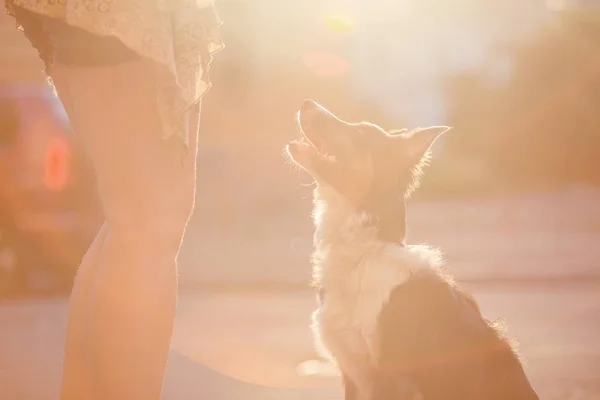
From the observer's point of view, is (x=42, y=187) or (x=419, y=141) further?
(x=42, y=187)

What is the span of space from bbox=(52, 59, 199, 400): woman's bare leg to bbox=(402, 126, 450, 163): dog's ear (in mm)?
1406

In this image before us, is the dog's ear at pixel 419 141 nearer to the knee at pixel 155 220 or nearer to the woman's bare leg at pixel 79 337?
the knee at pixel 155 220

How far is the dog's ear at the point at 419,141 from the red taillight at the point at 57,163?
20.2ft

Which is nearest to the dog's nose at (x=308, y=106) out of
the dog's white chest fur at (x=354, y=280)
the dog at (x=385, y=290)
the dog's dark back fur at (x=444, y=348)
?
the dog at (x=385, y=290)

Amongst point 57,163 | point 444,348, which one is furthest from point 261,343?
point 57,163

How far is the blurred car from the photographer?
8.54 metres

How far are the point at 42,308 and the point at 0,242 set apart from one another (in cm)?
207

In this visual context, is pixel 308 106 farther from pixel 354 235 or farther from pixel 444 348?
pixel 444 348

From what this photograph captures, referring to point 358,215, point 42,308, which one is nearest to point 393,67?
point 42,308

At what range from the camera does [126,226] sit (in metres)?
2.29

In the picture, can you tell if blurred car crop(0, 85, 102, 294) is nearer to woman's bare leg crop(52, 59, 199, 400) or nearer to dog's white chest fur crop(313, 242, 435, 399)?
dog's white chest fur crop(313, 242, 435, 399)

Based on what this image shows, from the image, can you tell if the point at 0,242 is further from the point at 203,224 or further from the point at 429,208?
the point at 429,208

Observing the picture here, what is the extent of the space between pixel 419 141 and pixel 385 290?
2.38ft

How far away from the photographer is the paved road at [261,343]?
411 centimetres
